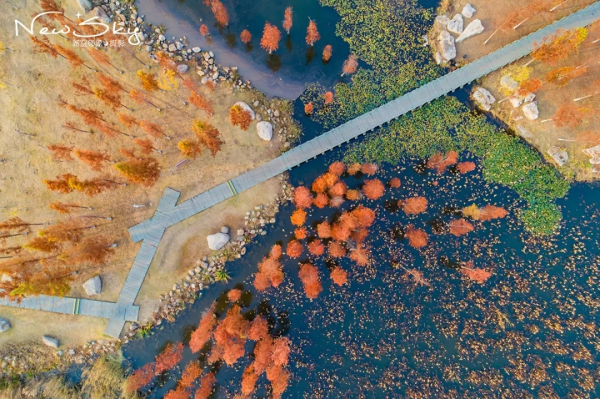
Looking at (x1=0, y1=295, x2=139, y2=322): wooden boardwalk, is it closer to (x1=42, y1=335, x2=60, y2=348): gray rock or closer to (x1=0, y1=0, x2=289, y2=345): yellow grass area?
(x1=0, y1=0, x2=289, y2=345): yellow grass area

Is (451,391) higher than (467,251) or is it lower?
lower

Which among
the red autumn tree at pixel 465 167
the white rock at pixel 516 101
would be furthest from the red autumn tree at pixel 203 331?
the white rock at pixel 516 101

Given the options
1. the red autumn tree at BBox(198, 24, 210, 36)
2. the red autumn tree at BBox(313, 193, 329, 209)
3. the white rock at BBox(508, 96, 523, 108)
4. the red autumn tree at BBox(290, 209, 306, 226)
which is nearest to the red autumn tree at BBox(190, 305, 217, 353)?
the red autumn tree at BBox(290, 209, 306, 226)

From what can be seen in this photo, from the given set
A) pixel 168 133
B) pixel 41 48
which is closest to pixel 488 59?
pixel 168 133

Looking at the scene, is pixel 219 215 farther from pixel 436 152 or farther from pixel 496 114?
pixel 496 114

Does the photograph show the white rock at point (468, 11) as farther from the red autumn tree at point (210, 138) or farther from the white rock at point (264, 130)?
the red autumn tree at point (210, 138)

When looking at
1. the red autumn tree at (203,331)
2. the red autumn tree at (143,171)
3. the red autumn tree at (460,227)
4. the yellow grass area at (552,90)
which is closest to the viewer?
the red autumn tree at (143,171)
